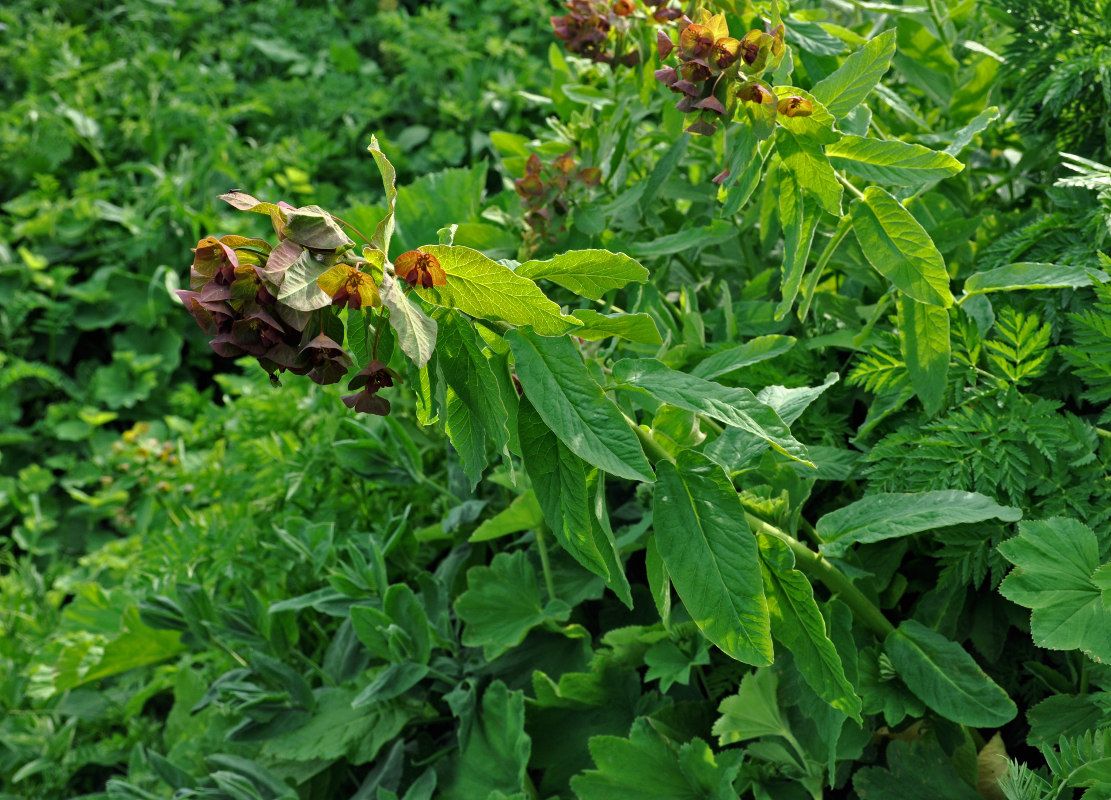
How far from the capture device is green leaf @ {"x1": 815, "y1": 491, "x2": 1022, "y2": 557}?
3.02 feet

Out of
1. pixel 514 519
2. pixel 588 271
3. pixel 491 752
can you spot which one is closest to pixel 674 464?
Answer: pixel 588 271

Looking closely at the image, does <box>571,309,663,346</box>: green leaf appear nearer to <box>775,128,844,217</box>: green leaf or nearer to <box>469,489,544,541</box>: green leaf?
<box>775,128,844,217</box>: green leaf

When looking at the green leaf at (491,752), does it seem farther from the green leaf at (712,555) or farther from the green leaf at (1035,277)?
the green leaf at (1035,277)

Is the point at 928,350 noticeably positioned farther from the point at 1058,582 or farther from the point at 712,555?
the point at 712,555

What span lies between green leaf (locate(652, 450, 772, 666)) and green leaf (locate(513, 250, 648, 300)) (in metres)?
0.18

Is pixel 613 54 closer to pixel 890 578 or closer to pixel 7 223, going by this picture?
pixel 890 578

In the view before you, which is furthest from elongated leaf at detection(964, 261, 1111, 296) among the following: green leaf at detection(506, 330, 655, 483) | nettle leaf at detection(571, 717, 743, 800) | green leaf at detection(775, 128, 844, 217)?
nettle leaf at detection(571, 717, 743, 800)

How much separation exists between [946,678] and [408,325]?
0.69 meters

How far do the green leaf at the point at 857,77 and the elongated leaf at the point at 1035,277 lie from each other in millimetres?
260

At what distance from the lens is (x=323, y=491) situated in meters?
1.71

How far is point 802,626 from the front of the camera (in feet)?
2.94

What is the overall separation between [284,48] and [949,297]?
3676 mm

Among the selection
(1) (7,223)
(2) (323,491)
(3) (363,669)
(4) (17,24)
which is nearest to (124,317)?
(1) (7,223)

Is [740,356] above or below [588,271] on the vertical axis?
below
